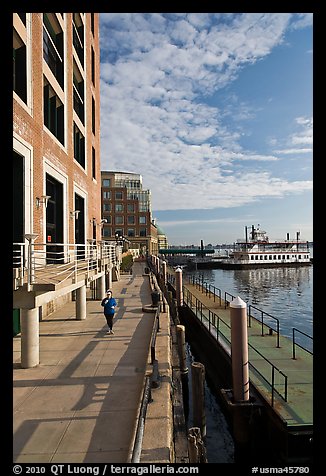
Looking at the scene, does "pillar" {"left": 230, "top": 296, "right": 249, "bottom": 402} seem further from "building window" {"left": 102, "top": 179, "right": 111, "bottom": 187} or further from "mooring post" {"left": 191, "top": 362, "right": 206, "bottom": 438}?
"building window" {"left": 102, "top": 179, "right": 111, "bottom": 187}

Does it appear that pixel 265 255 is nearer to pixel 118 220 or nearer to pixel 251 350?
pixel 118 220

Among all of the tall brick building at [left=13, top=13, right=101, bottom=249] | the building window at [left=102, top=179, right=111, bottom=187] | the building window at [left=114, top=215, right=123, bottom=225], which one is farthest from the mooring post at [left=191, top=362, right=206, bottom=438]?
the building window at [left=102, top=179, right=111, bottom=187]

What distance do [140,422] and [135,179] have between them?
293 feet

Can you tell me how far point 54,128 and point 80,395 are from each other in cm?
1369

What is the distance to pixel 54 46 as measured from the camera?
15633 millimetres

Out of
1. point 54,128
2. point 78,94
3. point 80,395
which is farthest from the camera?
point 78,94

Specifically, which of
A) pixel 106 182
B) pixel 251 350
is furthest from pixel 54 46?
pixel 106 182

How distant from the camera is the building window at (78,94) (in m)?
20.8

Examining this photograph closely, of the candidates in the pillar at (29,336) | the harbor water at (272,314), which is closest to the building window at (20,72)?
the pillar at (29,336)

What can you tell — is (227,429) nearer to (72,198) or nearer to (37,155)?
(37,155)

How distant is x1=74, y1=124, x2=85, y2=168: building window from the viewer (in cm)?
2061

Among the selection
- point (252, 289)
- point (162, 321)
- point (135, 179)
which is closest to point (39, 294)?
point (162, 321)
